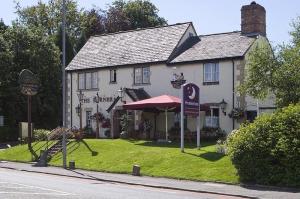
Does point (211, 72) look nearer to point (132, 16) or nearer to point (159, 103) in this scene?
point (159, 103)

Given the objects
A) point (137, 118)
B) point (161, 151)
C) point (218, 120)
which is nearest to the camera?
point (161, 151)

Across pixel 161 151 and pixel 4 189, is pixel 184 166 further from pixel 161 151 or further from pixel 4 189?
pixel 4 189

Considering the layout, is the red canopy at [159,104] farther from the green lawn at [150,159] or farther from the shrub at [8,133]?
the shrub at [8,133]

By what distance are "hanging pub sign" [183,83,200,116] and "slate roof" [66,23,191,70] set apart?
10109 mm

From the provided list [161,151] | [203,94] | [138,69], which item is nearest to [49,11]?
[138,69]

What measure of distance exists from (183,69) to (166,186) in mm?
18015

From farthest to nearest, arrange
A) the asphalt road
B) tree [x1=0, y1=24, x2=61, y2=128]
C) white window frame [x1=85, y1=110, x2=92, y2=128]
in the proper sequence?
tree [x1=0, y1=24, x2=61, y2=128] < white window frame [x1=85, y1=110, x2=92, y2=128] < the asphalt road

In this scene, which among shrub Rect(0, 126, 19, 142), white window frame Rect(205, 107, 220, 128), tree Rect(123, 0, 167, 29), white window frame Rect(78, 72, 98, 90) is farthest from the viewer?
tree Rect(123, 0, 167, 29)

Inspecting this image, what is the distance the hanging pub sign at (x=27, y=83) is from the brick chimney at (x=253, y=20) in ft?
46.4

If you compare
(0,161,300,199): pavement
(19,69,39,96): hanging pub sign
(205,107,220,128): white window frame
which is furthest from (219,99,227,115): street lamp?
(0,161,300,199): pavement

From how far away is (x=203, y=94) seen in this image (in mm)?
35594

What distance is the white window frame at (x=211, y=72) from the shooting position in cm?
3494

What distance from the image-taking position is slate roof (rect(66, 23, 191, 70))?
38.6m

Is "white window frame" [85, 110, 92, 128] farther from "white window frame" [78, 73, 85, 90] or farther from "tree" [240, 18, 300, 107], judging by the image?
"tree" [240, 18, 300, 107]
